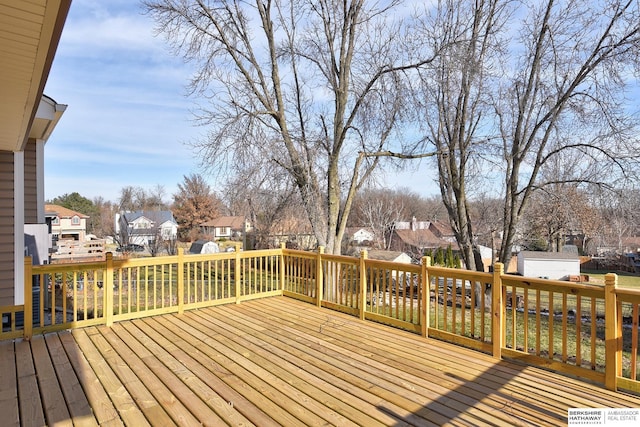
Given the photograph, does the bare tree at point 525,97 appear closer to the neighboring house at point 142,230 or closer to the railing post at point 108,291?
the railing post at point 108,291

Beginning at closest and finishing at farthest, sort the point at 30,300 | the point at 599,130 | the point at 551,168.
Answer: the point at 30,300 → the point at 599,130 → the point at 551,168

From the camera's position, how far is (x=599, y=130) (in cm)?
841

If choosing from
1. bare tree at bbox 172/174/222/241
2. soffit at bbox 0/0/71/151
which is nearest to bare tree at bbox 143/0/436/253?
soffit at bbox 0/0/71/151

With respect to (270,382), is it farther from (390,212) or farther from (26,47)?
(390,212)

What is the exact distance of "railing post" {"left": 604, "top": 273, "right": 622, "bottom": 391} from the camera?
9.39ft

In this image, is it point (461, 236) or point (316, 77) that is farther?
point (461, 236)

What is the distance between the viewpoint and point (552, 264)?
930 inches

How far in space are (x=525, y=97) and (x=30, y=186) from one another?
11.6 m

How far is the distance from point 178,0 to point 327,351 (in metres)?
A: 8.23

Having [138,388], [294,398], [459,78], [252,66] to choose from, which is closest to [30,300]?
[138,388]

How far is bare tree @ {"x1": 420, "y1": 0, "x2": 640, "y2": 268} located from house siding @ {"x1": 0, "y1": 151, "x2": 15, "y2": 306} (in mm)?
8061

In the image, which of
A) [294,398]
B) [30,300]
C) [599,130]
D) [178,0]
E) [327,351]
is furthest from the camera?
[599,130]

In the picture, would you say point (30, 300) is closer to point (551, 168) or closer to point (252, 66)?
point (252, 66)

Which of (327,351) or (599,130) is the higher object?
(599,130)
